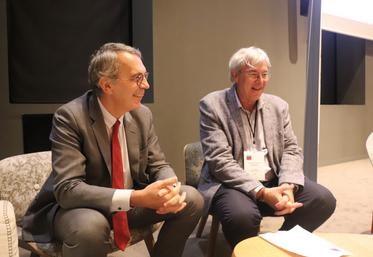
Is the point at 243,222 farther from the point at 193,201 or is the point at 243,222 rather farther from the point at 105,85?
the point at 105,85

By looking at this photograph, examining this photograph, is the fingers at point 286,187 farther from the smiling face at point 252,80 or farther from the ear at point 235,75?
the ear at point 235,75

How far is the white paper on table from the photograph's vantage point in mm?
1259

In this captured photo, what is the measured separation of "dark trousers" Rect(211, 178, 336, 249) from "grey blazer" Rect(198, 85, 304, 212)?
0.05m

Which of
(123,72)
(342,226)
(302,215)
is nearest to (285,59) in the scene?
(342,226)

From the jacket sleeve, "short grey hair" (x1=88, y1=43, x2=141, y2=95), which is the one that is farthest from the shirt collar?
the jacket sleeve

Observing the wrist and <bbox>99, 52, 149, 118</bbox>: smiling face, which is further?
the wrist

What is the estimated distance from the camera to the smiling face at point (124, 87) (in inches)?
63.3

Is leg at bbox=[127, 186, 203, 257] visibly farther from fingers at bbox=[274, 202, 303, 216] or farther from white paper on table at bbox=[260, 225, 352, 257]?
fingers at bbox=[274, 202, 303, 216]

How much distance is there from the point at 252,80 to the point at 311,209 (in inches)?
27.9

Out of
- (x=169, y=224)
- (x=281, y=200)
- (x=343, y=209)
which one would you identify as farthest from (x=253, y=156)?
(x=343, y=209)

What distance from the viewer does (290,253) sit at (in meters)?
1.28

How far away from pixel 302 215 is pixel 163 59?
194cm

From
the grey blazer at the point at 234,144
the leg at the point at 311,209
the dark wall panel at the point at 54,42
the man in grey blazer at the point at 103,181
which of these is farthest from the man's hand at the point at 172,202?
the dark wall panel at the point at 54,42

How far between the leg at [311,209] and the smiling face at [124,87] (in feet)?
3.16
